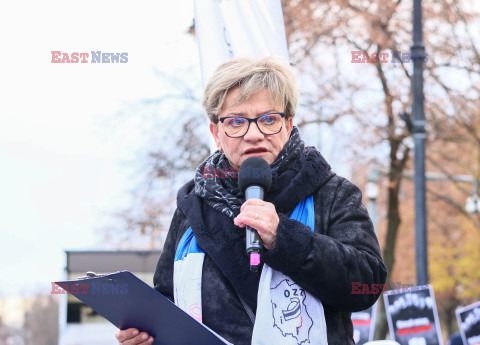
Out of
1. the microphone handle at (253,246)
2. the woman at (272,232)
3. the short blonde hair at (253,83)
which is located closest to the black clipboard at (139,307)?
the woman at (272,232)

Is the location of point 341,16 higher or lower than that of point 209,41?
higher

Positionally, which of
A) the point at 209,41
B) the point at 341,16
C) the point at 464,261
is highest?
the point at 341,16

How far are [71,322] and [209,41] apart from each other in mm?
10196

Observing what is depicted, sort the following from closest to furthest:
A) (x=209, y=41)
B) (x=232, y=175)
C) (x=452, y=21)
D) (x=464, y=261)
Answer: (x=232, y=175), (x=209, y=41), (x=452, y=21), (x=464, y=261)

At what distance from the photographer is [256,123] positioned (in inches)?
101

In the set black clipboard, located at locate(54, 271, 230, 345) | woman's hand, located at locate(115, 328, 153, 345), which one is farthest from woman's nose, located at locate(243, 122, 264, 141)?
woman's hand, located at locate(115, 328, 153, 345)

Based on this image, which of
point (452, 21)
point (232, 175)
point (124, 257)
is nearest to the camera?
point (232, 175)

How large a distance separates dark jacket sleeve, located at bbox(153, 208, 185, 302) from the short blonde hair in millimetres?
473

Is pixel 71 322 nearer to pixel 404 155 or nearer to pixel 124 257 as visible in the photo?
pixel 124 257

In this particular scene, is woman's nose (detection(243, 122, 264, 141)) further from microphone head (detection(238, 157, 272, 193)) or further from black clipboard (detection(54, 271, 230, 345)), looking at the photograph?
black clipboard (detection(54, 271, 230, 345))

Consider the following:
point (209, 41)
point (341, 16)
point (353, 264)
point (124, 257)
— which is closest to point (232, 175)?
point (353, 264)

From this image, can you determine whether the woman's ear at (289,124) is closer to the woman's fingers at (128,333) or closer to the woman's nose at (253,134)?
the woman's nose at (253,134)

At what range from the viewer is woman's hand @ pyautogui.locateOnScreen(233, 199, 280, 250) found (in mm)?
2193

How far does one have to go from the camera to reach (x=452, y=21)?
50.6ft
